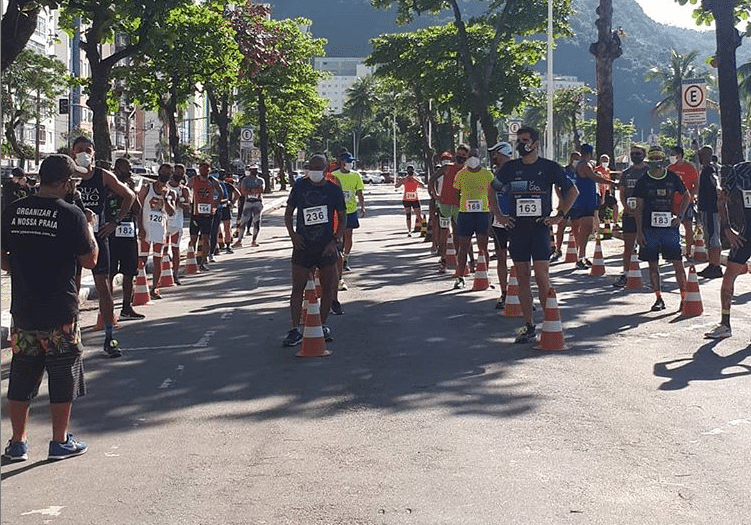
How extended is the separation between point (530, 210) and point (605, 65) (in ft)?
68.1

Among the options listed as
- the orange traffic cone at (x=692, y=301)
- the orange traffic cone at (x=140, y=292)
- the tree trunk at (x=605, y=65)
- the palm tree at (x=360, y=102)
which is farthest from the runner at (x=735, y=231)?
the palm tree at (x=360, y=102)

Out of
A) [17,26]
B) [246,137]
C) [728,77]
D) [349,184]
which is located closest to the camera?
[17,26]

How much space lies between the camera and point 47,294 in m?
6.91

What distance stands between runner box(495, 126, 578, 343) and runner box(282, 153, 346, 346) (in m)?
1.66

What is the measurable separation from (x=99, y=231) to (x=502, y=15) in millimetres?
31076

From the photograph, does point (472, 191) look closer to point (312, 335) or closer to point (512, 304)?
point (512, 304)

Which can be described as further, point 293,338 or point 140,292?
point 140,292

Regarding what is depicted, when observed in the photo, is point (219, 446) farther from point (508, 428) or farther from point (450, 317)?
point (450, 317)

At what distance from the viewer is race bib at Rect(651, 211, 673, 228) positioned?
523 inches

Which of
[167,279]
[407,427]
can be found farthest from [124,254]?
[407,427]

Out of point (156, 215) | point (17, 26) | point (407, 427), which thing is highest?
point (17, 26)

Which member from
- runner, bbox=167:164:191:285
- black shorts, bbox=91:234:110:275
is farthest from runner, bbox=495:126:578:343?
runner, bbox=167:164:191:285

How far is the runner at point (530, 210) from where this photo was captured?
35.4 ft

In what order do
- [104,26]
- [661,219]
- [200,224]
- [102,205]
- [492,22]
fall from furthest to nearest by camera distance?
1. [492,22]
2. [200,224]
3. [104,26]
4. [661,219]
5. [102,205]
